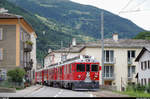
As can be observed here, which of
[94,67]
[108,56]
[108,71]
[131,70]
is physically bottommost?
[108,71]

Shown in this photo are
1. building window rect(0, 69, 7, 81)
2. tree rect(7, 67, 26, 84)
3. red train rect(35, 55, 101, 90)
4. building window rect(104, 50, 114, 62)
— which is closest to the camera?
red train rect(35, 55, 101, 90)

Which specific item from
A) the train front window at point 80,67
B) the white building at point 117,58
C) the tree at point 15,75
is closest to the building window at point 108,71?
the white building at point 117,58

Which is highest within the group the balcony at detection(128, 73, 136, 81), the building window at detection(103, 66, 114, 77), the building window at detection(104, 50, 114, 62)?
the building window at detection(104, 50, 114, 62)

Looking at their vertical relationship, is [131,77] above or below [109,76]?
below

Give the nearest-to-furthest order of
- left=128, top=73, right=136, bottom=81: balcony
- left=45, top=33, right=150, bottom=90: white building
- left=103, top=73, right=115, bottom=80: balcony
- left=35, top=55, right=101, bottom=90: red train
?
left=35, top=55, right=101, bottom=90: red train < left=103, top=73, right=115, bottom=80: balcony < left=128, top=73, right=136, bottom=81: balcony < left=45, top=33, right=150, bottom=90: white building

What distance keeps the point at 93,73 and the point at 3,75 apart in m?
12.7

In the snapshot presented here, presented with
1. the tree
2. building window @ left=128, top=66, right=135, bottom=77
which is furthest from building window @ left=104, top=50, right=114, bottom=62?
the tree

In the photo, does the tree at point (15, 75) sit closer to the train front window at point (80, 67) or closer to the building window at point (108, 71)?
the train front window at point (80, 67)

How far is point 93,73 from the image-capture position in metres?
34.5

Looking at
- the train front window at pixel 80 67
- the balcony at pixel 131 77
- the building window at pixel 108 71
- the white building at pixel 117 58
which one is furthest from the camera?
the white building at pixel 117 58

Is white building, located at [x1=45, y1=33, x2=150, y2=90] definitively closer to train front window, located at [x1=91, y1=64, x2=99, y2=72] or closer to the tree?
the tree

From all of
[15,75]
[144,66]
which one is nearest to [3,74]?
[15,75]

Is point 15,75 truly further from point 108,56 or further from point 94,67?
point 108,56

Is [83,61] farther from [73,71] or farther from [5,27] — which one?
[5,27]
